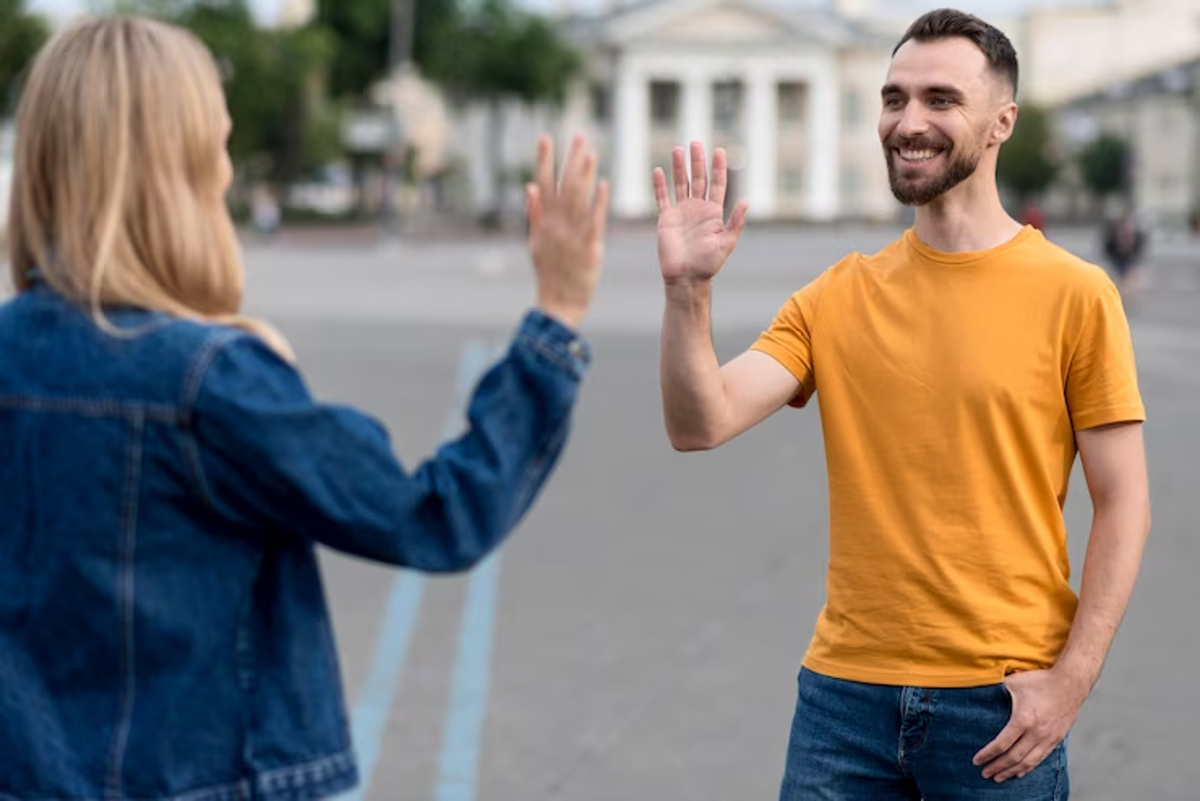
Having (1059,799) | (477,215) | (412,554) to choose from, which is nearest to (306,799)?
(412,554)

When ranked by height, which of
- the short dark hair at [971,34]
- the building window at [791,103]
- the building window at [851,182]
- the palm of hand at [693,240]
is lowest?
the building window at [851,182]

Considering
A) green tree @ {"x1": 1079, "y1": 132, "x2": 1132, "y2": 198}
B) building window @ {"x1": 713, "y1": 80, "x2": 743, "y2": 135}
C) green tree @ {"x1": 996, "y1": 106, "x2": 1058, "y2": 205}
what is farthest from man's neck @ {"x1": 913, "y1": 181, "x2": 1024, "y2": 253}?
building window @ {"x1": 713, "y1": 80, "x2": 743, "y2": 135}

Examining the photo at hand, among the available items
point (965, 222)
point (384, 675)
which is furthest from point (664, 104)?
point (965, 222)

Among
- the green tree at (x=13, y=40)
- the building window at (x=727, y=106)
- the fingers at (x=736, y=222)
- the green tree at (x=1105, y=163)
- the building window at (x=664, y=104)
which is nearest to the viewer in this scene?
the fingers at (x=736, y=222)

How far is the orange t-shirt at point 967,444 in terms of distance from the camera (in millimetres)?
2654

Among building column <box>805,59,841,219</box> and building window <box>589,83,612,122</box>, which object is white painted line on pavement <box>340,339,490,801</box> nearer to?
building column <box>805,59,841,219</box>

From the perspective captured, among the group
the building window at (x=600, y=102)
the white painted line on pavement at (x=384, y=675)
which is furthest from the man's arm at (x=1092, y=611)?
the building window at (x=600, y=102)

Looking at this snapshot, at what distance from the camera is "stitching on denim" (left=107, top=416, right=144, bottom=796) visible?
6.78 ft

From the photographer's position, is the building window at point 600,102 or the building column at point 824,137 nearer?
the building column at point 824,137

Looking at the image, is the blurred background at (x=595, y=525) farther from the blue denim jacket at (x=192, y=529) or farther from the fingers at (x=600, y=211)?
the blue denim jacket at (x=192, y=529)

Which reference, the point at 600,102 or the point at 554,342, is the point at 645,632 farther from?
the point at 600,102

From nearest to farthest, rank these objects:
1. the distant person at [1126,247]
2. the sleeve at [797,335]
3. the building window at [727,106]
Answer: the sleeve at [797,335] → the distant person at [1126,247] → the building window at [727,106]

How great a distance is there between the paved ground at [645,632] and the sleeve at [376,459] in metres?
1.47

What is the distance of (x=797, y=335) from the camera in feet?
9.43
